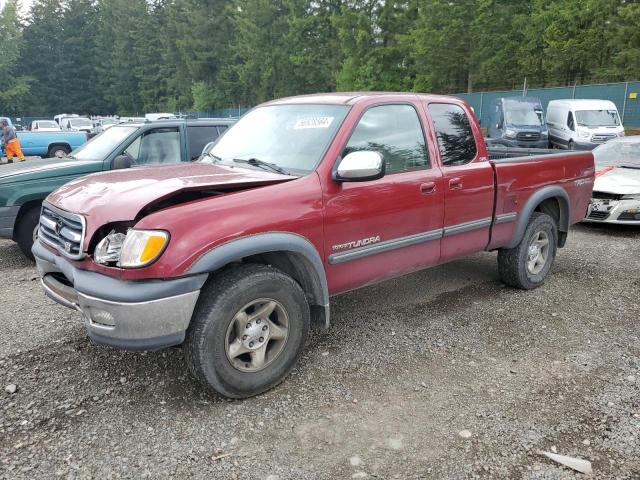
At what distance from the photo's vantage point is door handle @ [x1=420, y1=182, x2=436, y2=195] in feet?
13.1

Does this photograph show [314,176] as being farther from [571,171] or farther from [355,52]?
[355,52]

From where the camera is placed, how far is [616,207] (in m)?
7.74

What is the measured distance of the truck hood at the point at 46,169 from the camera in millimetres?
6039

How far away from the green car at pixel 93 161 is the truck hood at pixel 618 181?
5.82m

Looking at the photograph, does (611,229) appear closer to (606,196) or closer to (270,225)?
(606,196)

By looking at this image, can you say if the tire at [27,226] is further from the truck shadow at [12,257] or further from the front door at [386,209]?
the front door at [386,209]

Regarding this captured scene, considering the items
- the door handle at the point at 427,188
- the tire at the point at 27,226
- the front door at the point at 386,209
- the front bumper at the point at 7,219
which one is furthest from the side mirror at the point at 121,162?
the door handle at the point at 427,188

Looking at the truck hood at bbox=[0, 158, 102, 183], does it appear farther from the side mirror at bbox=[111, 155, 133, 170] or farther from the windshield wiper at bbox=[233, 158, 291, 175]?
the windshield wiper at bbox=[233, 158, 291, 175]

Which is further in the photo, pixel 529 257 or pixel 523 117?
pixel 523 117

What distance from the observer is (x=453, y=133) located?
4469 millimetres

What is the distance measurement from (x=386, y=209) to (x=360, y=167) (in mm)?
569

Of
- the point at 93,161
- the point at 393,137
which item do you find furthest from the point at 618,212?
the point at 93,161

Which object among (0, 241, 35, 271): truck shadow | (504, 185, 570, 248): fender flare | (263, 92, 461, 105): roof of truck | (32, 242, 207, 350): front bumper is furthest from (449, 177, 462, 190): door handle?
(0, 241, 35, 271): truck shadow

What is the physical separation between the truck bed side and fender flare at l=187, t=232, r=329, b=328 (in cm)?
212
